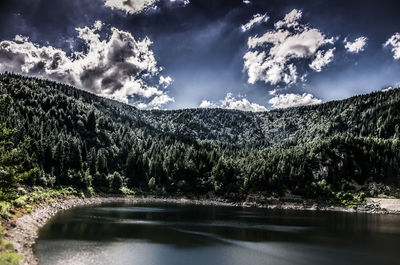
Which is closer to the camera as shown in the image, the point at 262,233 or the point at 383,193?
the point at 262,233

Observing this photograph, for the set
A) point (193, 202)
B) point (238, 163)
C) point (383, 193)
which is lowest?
point (193, 202)

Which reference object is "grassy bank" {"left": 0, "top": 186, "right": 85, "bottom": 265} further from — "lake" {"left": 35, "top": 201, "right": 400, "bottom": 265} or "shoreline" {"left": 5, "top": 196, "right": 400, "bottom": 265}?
"lake" {"left": 35, "top": 201, "right": 400, "bottom": 265}

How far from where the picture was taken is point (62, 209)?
88312mm

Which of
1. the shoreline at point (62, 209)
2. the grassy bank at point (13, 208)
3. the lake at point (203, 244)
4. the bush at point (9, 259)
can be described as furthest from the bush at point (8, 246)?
the bush at point (9, 259)

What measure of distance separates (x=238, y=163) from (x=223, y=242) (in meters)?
136

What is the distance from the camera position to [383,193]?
501 feet

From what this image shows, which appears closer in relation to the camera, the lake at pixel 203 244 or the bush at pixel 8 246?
the bush at pixel 8 246

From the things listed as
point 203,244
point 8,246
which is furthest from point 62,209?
point 8,246

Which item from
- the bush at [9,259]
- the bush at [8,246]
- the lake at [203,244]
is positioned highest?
the bush at [9,259]

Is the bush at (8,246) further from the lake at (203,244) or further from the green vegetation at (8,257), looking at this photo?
the lake at (203,244)

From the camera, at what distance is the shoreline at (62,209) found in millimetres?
38897

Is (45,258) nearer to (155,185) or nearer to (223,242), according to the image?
(223,242)

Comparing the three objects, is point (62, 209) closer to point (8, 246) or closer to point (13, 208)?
point (13, 208)

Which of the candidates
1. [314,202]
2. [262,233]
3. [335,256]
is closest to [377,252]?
[335,256]
